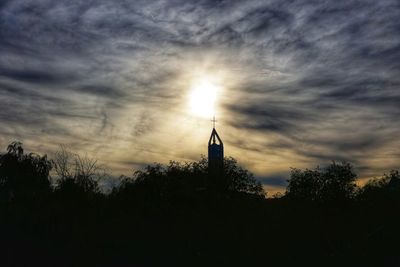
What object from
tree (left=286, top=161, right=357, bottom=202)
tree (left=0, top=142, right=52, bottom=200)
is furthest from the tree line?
tree (left=0, top=142, right=52, bottom=200)

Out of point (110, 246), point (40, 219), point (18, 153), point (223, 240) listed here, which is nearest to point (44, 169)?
point (18, 153)

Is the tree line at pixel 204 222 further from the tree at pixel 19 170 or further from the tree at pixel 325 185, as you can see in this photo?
the tree at pixel 19 170

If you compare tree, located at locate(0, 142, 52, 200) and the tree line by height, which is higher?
tree, located at locate(0, 142, 52, 200)

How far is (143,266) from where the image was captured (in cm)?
2969

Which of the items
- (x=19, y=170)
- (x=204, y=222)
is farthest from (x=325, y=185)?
(x=19, y=170)

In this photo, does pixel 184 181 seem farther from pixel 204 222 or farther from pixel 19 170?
pixel 19 170

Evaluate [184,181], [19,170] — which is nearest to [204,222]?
[184,181]

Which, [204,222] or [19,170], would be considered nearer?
[204,222]

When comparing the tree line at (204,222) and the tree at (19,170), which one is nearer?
the tree line at (204,222)

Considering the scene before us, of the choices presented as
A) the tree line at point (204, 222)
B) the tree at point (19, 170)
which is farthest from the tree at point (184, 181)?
the tree at point (19, 170)

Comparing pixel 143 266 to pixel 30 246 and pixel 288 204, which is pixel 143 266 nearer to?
pixel 30 246

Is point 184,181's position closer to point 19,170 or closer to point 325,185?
point 325,185

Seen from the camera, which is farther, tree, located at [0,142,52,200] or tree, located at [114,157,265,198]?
tree, located at [0,142,52,200]

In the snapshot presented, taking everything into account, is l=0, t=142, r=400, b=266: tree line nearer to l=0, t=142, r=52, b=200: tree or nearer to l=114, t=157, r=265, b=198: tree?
l=114, t=157, r=265, b=198: tree
